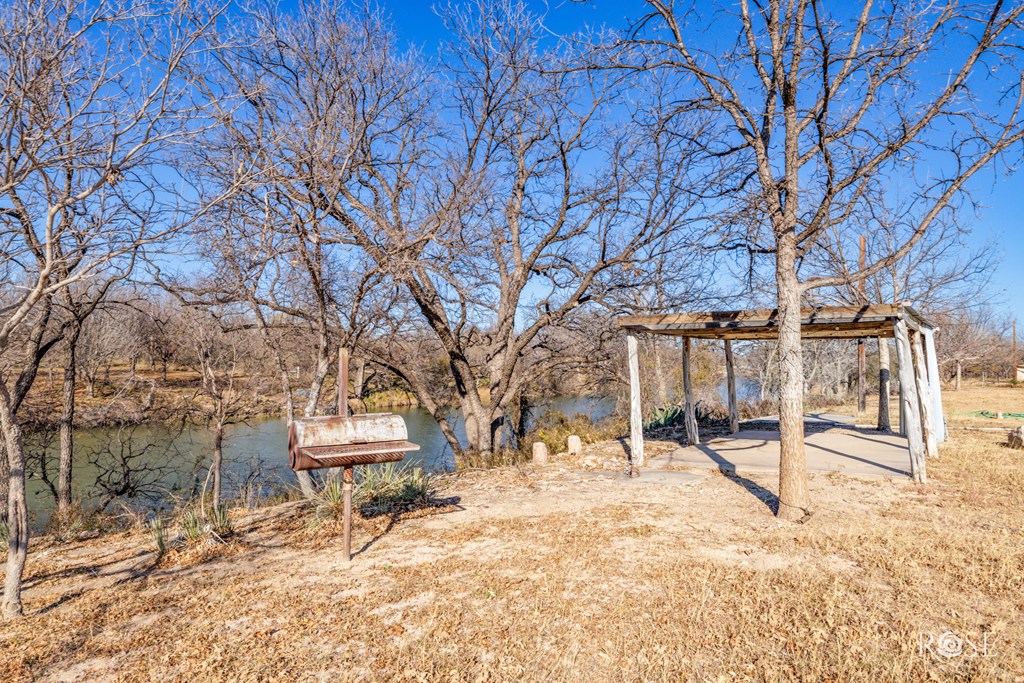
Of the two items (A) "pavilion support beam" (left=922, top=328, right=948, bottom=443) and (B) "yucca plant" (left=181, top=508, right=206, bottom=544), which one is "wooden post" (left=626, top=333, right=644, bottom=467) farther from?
(B) "yucca plant" (left=181, top=508, right=206, bottom=544)

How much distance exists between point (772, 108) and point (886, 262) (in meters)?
2.10

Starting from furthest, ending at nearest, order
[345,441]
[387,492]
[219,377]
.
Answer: [219,377]
[387,492]
[345,441]

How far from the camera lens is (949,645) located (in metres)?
3.22

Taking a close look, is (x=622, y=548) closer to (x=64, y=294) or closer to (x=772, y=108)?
(x=772, y=108)

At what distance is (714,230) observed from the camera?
21.0ft

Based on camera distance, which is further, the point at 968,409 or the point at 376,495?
the point at 968,409

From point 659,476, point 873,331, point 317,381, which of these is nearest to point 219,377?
point 317,381

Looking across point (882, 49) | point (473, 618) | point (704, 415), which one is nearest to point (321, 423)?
point (473, 618)

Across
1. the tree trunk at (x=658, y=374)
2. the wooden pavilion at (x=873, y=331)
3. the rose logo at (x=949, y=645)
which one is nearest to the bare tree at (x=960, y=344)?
the tree trunk at (x=658, y=374)

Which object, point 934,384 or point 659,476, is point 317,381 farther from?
point 934,384

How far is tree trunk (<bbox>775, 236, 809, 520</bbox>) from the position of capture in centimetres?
602

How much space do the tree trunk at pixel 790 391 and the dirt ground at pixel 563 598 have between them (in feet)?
1.04

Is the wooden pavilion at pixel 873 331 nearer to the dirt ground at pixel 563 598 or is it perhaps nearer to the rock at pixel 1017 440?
the rock at pixel 1017 440

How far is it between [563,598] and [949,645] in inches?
90.6
